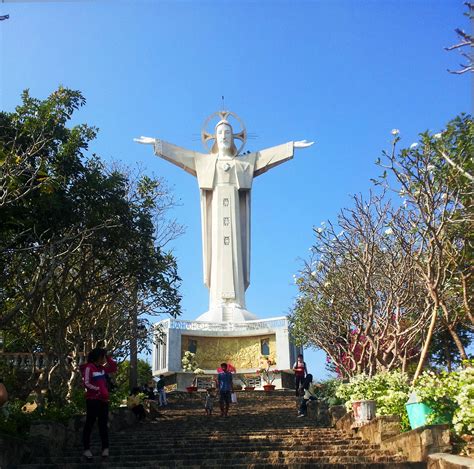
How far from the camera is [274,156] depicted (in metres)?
36.7

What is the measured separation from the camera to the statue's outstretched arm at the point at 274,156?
3653cm

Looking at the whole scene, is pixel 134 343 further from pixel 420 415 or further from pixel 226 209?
pixel 226 209

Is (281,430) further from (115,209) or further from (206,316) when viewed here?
(206,316)

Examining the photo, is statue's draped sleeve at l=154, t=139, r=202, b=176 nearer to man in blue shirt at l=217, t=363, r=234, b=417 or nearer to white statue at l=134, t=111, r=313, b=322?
white statue at l=134, t=111, r=313, b=322

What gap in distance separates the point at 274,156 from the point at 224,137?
126 inches

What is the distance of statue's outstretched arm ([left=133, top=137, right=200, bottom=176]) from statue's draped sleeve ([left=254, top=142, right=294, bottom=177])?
12.7ft

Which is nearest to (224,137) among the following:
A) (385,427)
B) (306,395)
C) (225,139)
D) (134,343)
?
(225,139)

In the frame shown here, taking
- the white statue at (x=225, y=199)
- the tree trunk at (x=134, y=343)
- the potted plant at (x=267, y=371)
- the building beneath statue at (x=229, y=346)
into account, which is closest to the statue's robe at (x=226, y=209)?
the white statue at (x=225, y=199)

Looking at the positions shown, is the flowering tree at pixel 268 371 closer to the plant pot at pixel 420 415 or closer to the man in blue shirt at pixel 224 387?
the man in blue shirt at pixel 224 387

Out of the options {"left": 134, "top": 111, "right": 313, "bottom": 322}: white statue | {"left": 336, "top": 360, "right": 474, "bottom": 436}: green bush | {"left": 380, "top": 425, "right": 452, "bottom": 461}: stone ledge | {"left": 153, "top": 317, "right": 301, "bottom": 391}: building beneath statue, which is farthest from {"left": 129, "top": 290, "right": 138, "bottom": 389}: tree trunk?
{"left": 134, "top": 111, "right": 313, "bottom": 322}: white statue

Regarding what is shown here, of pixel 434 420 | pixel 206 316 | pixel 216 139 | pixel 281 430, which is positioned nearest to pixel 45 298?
pixel 281 430

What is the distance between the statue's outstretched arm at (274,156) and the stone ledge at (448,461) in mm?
30185

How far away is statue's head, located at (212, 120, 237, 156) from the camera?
36594 mm

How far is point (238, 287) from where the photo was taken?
34.2 meters
